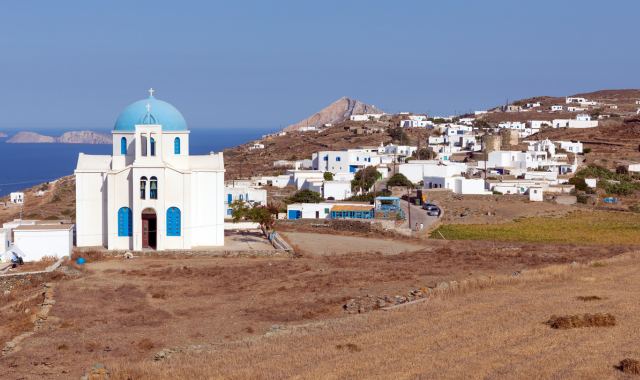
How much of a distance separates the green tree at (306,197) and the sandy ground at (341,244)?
11406mm

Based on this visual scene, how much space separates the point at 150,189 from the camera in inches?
1165

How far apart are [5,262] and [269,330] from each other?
13.0 meters

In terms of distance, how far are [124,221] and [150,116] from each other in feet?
12.2

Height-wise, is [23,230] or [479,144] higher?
[479,144]

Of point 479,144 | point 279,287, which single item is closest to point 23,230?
point 279,287

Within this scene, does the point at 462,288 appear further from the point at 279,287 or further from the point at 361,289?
the point at 279,287

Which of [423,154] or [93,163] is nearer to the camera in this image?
[93,163]

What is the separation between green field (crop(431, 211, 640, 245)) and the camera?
35.7 m

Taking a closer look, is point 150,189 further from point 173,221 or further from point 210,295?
point 210,295

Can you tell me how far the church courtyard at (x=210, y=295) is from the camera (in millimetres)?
16109

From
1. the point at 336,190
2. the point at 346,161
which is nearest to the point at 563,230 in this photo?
the point at 336,190

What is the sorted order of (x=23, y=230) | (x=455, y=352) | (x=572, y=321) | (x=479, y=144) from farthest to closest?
(x=479, y=144) < (x=23, y=230) < (x=572, y=321) < (x=455, y=352)

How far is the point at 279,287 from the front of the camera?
22.9 metres

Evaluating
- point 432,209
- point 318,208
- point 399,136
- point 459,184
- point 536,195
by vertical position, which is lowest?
point 432,209
